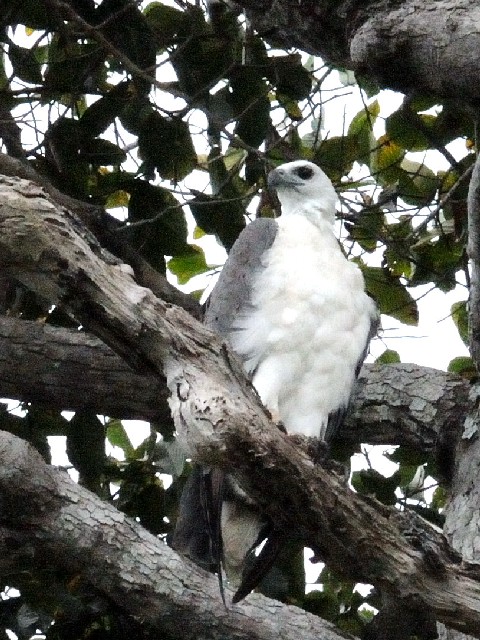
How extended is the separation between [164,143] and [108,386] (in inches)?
41.1

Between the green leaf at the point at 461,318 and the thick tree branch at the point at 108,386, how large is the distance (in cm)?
52

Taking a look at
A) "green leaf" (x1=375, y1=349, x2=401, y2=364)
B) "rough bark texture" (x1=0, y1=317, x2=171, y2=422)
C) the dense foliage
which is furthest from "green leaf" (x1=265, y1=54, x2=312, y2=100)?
"rough bark texture" (x1=0, y1=317, x2=171, y2=422)

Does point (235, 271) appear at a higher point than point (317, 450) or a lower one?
higher

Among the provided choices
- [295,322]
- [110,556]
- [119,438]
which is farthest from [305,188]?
[110,556]

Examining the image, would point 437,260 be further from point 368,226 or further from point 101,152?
point 101,152

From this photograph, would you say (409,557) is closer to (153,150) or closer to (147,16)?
(153,150)

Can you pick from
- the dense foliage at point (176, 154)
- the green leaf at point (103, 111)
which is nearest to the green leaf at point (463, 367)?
the dense foliage at point (176, 154)

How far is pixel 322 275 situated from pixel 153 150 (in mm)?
884

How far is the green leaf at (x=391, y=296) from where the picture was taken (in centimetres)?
524

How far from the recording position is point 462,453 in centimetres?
453

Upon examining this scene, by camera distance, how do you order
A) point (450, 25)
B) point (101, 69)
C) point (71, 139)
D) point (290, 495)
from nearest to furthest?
point (290, 495), point (450, 25), point (71, 139), point (101, 69)

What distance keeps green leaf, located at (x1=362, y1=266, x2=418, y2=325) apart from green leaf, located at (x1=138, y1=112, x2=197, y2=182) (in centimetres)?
101

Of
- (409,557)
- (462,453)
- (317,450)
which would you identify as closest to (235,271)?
(462,453)

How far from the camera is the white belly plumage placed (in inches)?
179
